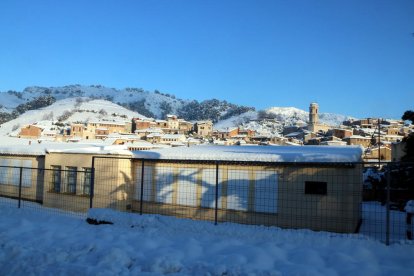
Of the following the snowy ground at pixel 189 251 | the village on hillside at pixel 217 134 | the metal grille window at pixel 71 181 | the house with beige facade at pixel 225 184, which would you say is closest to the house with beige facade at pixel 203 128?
the village on hillside at pixel 217 134

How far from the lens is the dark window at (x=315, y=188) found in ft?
38.1

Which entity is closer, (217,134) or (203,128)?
(217,134)

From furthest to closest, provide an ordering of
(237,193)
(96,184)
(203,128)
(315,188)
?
1. (203,128)
2. (96,184)
3. (237,193)
4. (315,188)

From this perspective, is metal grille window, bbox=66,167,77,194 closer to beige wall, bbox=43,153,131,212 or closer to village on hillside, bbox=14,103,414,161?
beige wall, bbox=43,153,131,212

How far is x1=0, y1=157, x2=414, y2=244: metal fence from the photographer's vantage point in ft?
37.4

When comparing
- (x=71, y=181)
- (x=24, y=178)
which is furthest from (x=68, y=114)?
(x=71, y=181)

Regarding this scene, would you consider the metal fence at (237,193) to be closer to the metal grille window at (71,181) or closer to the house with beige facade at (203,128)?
the metal grille window at (71,181)

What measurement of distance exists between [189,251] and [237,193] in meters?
6.38

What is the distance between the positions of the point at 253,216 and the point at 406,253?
20.0ft

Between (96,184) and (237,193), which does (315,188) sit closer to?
(237,193)

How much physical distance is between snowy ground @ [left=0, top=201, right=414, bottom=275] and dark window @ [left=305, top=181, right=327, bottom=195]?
3.64m

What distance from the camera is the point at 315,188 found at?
463 inches

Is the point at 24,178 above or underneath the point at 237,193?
underneath

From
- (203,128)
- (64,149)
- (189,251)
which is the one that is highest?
(203,128)
